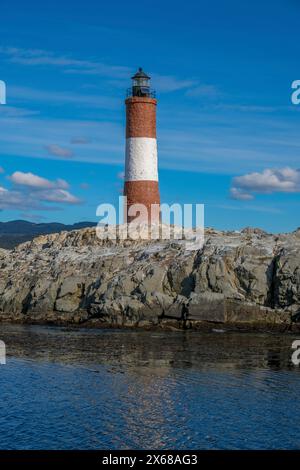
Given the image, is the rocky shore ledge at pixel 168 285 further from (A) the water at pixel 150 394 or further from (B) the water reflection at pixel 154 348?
(A) the water at pixel 150 394

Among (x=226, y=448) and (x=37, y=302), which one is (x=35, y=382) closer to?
(x=226, y=448)

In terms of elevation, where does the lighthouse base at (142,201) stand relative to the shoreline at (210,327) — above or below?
above

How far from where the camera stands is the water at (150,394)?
63.3 feet

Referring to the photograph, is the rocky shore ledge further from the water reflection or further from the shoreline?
the water reflection

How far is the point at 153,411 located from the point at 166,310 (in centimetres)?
1961

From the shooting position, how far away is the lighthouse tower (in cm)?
5297

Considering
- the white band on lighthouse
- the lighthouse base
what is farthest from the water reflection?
the white band on lighthouse

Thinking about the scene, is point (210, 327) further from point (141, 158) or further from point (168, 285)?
point (141, 158)

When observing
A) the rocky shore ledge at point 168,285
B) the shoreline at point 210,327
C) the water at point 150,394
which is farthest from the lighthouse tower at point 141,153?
the water at point 150,394

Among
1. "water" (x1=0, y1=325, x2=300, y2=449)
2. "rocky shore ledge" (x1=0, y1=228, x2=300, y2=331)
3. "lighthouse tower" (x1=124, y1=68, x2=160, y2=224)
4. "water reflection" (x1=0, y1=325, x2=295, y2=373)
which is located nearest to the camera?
"water" (x1=0, y1=325, x2=300, y2=449)

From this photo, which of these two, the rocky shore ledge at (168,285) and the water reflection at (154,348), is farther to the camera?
the rocky shore ledge at (168,285)

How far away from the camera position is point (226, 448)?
60.1 feet
